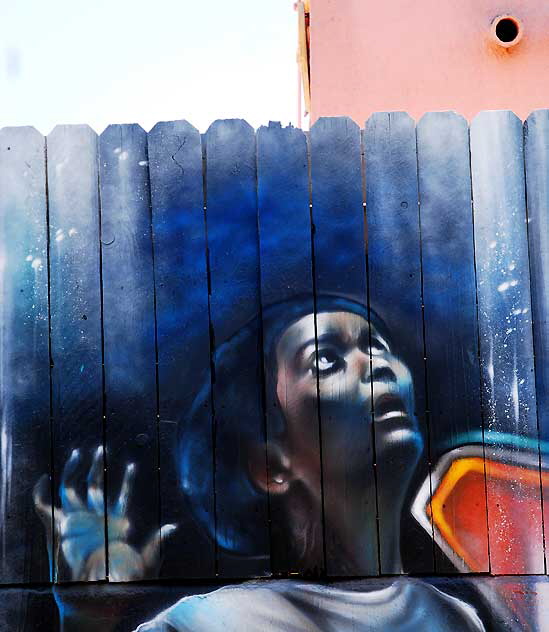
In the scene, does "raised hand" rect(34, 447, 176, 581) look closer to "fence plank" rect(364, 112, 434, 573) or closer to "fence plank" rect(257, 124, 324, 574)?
"fence plank" rect(257, 124, 324, 574)

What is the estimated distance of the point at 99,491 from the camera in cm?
255

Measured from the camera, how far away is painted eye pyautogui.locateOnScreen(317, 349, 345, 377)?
2547 mm

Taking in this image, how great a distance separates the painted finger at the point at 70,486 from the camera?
8.35 feet

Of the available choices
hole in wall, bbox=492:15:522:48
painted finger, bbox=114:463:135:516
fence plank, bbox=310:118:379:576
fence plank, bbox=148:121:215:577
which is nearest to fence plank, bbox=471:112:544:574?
fence plank, bbox=310:118:379:576

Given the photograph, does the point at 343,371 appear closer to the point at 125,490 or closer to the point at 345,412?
the point at 345,412

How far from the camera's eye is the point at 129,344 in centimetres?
257

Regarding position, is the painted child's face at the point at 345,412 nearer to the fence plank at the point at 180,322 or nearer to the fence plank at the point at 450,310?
the fence plank at the point at 450,310

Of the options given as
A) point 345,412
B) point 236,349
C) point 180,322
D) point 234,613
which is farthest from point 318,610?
point 180,322

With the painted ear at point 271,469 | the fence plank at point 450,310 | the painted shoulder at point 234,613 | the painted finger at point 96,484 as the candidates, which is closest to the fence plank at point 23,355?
the painted finger at point 96,484

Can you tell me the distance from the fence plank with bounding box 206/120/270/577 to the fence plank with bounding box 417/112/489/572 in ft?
1.70

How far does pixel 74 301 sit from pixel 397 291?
99 cm

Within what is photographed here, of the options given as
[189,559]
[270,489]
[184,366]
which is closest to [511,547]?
[270,489]

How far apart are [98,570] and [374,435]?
927mm

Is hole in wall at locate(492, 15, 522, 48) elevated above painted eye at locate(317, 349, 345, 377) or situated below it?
above
